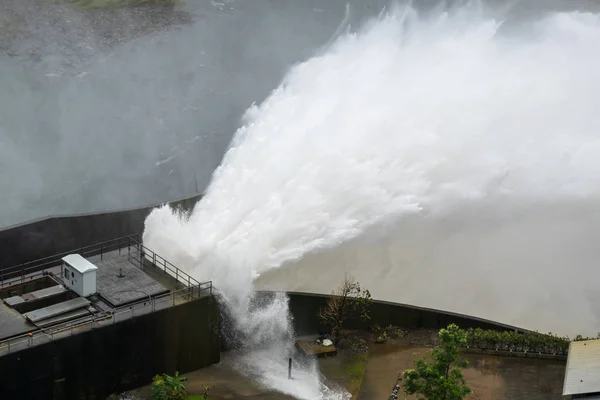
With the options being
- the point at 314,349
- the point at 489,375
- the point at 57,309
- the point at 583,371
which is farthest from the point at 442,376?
the point at 57,309

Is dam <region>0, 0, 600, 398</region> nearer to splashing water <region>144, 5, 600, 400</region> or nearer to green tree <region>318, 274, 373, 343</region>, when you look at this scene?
splashing water <region>144, 5, 600, 400</region>

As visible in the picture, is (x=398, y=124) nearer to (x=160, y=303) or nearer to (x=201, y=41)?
(x=160, y=303)

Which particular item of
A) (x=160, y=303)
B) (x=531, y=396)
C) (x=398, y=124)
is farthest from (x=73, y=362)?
(x=398, y=124)

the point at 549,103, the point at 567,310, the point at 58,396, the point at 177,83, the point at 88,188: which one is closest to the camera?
the point at 58,396

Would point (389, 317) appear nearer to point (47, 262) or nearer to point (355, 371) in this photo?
point (355, 371)

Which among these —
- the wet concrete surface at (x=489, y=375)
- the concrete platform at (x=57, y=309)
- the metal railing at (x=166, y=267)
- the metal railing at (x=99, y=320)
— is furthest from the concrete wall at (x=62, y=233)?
the wet concrete surface at (x=489, y=375)

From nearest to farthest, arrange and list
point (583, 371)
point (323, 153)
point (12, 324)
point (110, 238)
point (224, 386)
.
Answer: point (583, 371), point (12, 324), point (224, 386), point (110, 238), point (323, 153)
